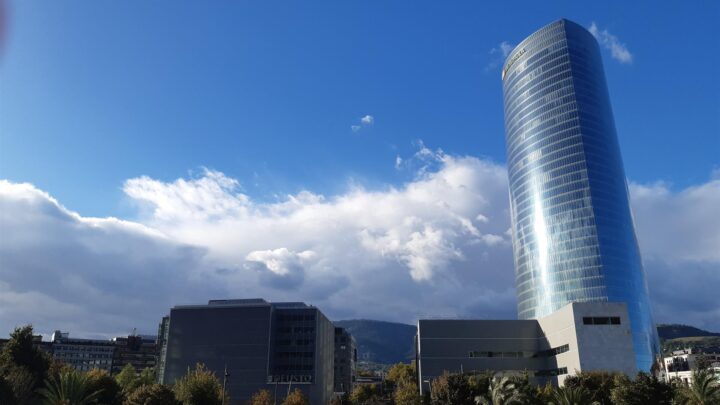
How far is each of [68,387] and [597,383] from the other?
72.8m

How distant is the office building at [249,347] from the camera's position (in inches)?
5714

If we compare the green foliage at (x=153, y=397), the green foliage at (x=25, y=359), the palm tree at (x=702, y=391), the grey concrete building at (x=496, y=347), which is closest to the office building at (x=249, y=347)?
the grey concrete building at (x=496, y=347)

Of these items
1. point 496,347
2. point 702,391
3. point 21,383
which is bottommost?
point 702,391

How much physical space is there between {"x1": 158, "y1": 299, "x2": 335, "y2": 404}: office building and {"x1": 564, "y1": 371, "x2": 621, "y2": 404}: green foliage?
83250 millimetres

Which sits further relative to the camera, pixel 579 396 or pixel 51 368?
pixel 51 368

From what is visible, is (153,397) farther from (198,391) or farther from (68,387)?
(68,387)

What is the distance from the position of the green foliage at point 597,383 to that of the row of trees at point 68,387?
53116mm

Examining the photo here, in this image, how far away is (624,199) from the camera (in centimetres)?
19950

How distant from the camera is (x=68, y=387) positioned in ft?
190

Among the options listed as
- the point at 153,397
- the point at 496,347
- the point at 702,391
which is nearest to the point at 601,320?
the point at 496,347

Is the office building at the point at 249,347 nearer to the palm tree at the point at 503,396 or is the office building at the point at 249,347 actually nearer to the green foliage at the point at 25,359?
the green foliage at the point at 25,359

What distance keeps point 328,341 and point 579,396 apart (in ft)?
443

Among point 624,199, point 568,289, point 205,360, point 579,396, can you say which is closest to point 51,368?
point 205,360

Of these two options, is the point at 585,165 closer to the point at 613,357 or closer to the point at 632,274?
the point at 632,274
